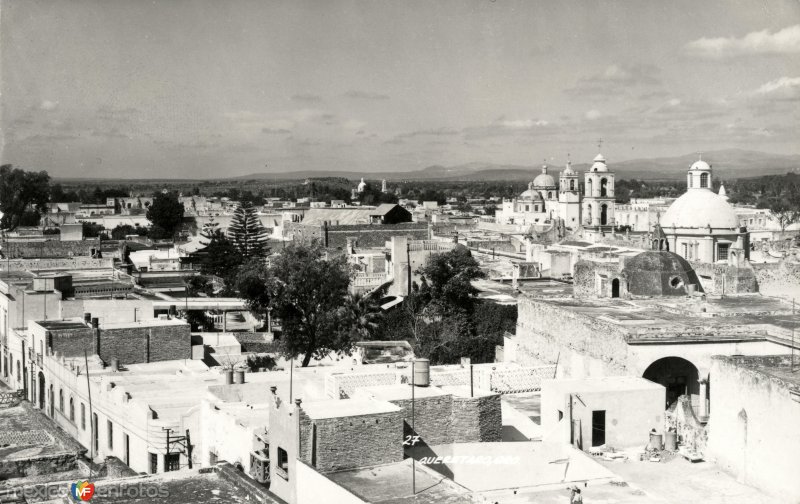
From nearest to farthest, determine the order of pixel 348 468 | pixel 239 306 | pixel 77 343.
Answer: pixel 348 468
pixel 77 343
pixel 239 306

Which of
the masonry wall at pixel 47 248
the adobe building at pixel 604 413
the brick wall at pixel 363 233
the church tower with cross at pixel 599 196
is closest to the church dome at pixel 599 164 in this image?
the church tower with cross at pixel 599 196

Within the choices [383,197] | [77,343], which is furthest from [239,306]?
[383,197]

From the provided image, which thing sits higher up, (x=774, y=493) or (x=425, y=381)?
(x=425, y=381)

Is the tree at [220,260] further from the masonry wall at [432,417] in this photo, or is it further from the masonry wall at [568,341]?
the masonry wall at [432,417]

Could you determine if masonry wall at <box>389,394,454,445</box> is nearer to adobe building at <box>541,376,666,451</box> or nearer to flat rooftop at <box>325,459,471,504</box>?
flat rooftop at <box>325,459,471,504</box>

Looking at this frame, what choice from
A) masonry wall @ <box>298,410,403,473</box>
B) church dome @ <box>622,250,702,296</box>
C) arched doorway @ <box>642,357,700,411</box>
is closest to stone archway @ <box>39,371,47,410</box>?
masonry wall @ <box>298,410,403,473</box>

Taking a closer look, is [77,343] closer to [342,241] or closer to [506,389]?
[506,389]

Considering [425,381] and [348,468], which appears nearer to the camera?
[348,468]

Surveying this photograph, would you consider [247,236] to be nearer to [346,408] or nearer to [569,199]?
[569,199]
